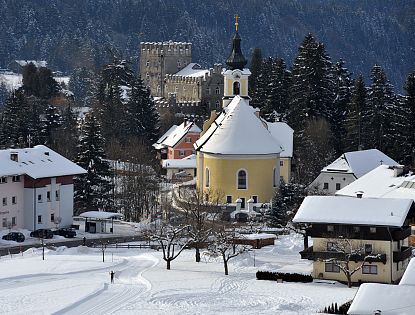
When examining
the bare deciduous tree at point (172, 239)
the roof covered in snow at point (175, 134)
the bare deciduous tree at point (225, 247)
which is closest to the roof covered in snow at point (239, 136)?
the bare deciduous tree at point (172, 239)

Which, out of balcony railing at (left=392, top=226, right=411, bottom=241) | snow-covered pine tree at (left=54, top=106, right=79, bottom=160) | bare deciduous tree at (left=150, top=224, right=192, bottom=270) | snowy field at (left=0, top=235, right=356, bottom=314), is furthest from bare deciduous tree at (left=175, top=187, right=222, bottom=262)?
snow-covered pine tree at (left=54, top=106, right=79, bottom=160)

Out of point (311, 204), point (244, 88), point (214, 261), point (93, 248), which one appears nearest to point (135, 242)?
point (93, 248)

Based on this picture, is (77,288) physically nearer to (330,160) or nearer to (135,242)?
(135,242)

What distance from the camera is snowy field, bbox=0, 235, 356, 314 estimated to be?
1651 inches

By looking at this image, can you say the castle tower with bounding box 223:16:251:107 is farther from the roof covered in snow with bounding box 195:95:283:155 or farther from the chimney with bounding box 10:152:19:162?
the chimney with bounding box 10:152:19:162

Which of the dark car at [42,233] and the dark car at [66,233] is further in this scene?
the dark car at [66,233]

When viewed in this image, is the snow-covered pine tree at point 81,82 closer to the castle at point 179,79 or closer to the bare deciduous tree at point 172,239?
the castle at point 179,79

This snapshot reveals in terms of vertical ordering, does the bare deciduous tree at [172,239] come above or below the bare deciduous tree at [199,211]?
below

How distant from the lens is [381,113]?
87.3m

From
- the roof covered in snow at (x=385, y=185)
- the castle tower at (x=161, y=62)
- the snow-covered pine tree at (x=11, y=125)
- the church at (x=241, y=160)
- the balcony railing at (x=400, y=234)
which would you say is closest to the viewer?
the balcony railing at (x=400, y=234)

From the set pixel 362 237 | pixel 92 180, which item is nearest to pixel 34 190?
pixel 92 180

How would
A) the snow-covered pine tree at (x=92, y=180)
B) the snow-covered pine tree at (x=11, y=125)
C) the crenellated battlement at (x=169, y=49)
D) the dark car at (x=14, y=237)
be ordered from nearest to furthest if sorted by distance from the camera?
the dark car at (x=14, y=237) < the snow-covered pine tree at (x=92, y=180) < the snow-covered pine tree at (x=11, y=125) < the crenellated battlement at (x=169, y=49)

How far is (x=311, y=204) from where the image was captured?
51.1 meters

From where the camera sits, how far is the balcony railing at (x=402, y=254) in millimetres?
48250
